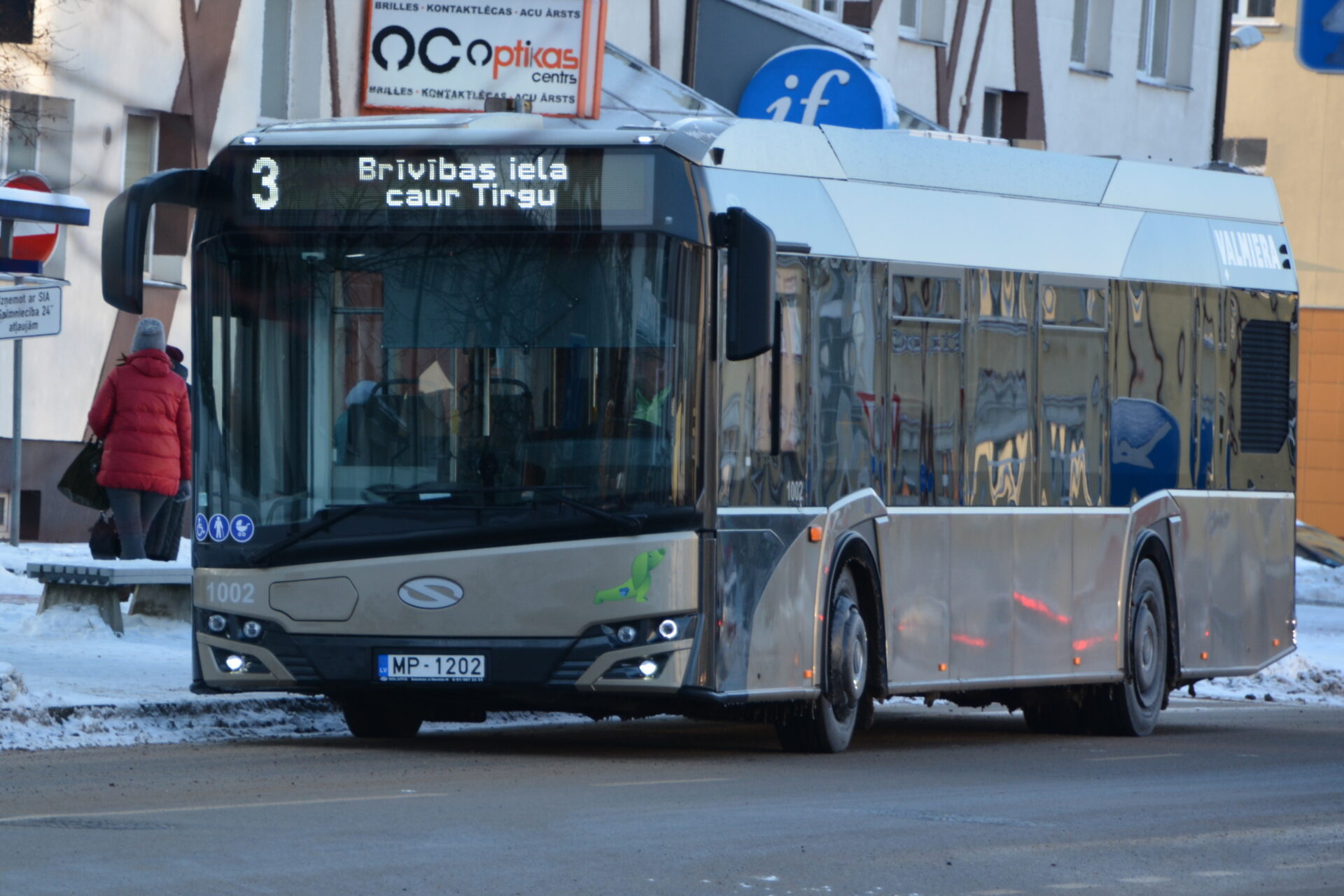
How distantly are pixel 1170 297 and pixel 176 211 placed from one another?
17.3 metres

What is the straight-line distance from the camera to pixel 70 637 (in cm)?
1742

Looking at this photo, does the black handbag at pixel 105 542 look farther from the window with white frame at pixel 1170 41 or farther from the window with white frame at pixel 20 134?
the window with white frame at pixel 1170 41

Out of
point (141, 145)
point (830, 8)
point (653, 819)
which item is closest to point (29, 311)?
point (653, 819)

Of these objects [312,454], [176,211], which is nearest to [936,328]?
[312,454]

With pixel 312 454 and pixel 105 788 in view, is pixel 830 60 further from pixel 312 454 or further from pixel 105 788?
pixel 105 788

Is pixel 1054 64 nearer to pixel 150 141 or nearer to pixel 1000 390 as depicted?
pixel 150 141

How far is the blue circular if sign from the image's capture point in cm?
2800

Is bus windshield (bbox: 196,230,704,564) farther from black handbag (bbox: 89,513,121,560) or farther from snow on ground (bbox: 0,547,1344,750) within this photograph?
black handbag (bbox: 89,513,121,560)

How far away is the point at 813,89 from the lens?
96.7 feet

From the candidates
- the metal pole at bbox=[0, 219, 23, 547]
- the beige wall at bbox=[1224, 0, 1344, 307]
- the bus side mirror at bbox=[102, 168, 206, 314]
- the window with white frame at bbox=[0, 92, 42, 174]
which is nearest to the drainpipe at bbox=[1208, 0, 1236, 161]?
the beige wall at bbox=[1224, 0, 1344, 307]

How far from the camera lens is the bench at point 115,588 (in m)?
17.2

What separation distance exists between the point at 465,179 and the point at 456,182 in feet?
0.13

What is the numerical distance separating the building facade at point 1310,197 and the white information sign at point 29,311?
122ft

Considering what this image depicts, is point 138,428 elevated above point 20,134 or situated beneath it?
situated beneath
